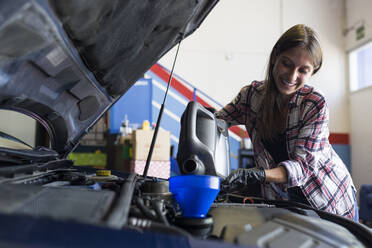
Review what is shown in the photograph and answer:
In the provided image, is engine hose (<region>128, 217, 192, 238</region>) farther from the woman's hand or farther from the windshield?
the windshield

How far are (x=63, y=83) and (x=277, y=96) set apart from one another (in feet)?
3.03

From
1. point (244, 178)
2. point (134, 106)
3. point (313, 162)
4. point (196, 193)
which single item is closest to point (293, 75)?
point (313, 162)

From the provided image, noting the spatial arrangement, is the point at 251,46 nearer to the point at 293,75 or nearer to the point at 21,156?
the point at 293,75

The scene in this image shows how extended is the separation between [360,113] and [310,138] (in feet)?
15.4

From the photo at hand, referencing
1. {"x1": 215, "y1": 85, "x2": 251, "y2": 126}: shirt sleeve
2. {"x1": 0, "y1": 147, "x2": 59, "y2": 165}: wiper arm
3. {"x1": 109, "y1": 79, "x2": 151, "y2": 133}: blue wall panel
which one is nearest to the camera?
{"x1": 0, "y1": 147, "x2": 59, "y2": 165}: wiper arm

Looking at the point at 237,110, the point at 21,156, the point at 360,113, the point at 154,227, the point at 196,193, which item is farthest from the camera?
the point at 360,113

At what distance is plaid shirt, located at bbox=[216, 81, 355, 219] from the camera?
3.87 ft

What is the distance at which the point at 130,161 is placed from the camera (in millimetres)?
4098

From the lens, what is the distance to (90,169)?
1202mm

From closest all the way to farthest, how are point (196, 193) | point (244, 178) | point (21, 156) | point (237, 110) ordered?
point (196, 193) < point (21, 156) < point (244, 178) < point (237, 110)

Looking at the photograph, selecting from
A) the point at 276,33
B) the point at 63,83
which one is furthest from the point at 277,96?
the point at 276,33

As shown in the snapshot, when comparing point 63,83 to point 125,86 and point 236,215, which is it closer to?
point 125,86

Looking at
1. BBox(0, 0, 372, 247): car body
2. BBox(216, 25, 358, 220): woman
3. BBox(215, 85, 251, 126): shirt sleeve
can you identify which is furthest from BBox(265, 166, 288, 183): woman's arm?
BBox(215, 85, 251, 126): shirt sleeve

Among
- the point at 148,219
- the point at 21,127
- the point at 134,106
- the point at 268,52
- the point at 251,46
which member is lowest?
the point at 148,219
